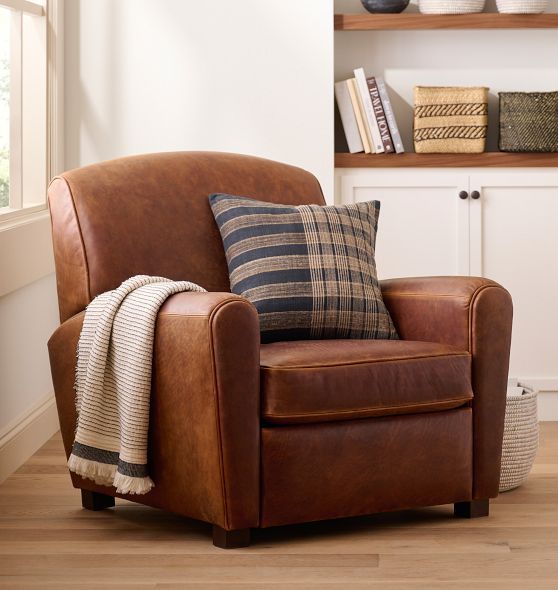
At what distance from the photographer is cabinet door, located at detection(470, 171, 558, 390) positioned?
4.02m

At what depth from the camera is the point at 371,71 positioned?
4.23 metres

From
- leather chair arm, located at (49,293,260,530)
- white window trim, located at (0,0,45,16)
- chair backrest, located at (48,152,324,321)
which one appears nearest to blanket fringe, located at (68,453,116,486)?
leather chair arm, located at (49,293,260,530)

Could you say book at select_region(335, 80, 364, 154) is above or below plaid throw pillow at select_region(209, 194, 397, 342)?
above

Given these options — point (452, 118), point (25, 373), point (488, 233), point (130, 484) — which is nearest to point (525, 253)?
point (488, 233)

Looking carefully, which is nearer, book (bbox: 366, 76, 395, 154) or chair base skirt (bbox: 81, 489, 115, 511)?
chair base skirt (bbox: 81, 489, 115, 511)

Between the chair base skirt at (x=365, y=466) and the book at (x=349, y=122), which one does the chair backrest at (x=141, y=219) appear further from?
the book at (x=349, y=122)

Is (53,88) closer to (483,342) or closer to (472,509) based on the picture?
(483,342)

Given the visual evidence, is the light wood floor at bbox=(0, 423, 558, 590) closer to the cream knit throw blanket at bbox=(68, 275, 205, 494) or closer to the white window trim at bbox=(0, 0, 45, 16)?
the cream knit throw blanket at bbox=(68, 275, 205, 494)

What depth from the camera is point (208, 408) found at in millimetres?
2445

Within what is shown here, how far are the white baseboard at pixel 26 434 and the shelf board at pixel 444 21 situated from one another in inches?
65.1

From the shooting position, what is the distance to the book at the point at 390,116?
3986mm

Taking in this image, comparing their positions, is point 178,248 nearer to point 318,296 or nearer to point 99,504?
point 318,296

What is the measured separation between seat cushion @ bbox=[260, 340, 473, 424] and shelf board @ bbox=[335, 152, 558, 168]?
136 cm

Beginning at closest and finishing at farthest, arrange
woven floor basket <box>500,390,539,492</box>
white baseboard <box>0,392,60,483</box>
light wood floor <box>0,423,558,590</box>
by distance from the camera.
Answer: light wood floor <box>0,423,558,590</box> → woven floor basket <box>500,390,539,492</box> → white baseboard <box>0,392,60,483</box>
